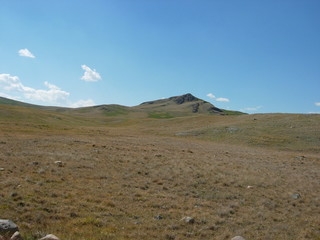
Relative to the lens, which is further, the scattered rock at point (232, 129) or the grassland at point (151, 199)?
the scattered rock at point (232, 129)

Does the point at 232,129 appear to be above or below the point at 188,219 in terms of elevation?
above

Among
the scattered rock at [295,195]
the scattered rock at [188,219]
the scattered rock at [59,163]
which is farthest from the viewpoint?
the scattered rock at [59,163]

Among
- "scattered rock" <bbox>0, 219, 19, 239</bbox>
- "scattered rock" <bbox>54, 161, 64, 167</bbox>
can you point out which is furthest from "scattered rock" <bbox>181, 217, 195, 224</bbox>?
"scattered rock" <bbox>54, 161, 64, 167</bbox>

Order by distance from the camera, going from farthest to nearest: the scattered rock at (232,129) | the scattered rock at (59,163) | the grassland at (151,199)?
1. the scattered rock at (232,129)
2. the scattered rock at (59,163)
3. the grassland at (151,199)

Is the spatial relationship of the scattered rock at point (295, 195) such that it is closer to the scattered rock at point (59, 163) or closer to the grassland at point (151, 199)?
the grassland at point (151, 199)

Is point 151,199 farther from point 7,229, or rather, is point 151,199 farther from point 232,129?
point 232,129

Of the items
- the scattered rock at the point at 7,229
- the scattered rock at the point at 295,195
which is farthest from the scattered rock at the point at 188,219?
the scattered rock at the point at 295,195

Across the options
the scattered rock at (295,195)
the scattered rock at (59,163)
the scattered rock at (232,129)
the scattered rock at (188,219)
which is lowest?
the scattered rock at (188,219)

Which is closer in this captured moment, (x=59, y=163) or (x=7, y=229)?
(x=7, y=229)

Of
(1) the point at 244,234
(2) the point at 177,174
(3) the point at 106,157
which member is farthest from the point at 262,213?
(3) the point at 106,157

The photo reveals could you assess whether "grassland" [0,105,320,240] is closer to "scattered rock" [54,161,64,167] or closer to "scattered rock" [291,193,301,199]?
"scattered rock" [291,193,301,199]

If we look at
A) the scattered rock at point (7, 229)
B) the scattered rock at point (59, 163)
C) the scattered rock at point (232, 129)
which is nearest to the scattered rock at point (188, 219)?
the scattered rock at point (7, 229)

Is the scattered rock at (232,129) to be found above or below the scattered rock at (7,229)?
above

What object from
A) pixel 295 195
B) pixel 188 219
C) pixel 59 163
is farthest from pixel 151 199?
pixel 59 163
